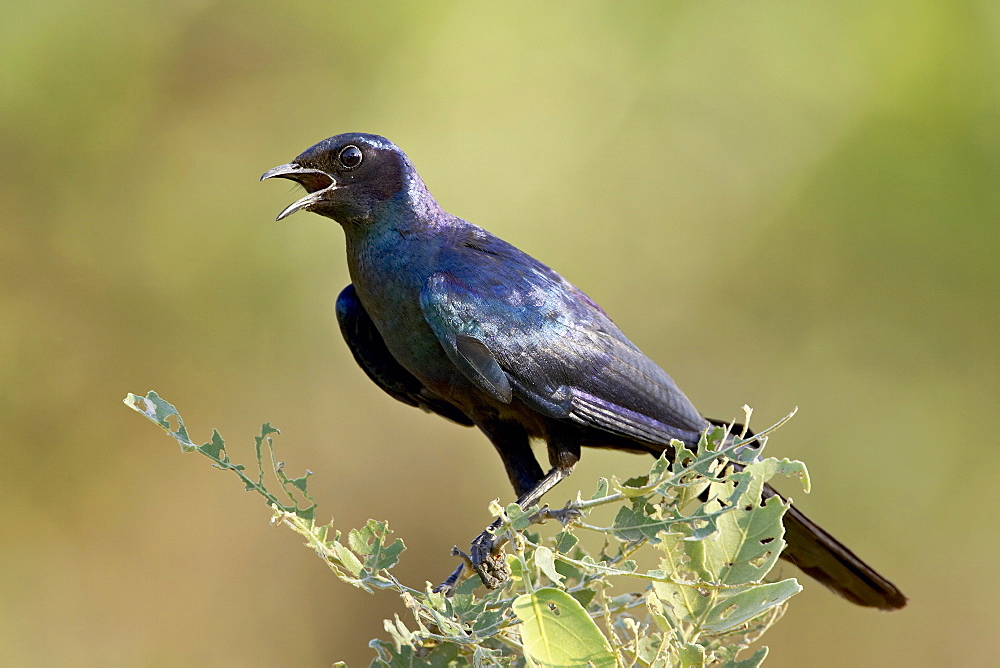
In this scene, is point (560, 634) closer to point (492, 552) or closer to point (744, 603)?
point (744, 603)

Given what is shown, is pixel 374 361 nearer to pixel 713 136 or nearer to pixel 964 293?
pixel 713 136

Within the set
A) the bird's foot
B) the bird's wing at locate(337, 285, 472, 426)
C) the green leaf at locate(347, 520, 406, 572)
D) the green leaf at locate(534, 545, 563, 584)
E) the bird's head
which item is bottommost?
the green leaf at locate(347, 520, 406, 572)

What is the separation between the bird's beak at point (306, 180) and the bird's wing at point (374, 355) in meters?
0.27

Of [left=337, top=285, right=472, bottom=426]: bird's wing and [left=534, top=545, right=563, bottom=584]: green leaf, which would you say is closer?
[left=534, top=545, right=563, bottom=584]: green leaf

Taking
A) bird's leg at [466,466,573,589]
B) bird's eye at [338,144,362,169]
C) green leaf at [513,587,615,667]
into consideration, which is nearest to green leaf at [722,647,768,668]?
green leaf at [513,587,615,667]

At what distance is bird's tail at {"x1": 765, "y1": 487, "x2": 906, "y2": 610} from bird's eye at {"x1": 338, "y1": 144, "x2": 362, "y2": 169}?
4.05ft

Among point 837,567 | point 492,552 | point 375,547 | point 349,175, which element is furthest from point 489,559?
point 349,175

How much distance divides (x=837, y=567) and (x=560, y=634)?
3.57ft

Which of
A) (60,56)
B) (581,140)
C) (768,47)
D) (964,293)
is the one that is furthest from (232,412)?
(964,293)

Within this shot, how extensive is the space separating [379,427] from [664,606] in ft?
9.74

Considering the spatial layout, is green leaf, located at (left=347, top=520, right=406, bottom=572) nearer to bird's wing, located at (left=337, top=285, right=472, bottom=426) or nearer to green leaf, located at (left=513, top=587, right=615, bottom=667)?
green leaf, located at (left=513, top=587, right=615, bottom=667)

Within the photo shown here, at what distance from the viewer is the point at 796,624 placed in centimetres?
467

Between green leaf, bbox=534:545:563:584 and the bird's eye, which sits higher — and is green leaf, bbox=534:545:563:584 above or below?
below

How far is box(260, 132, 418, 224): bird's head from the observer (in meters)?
2.35
